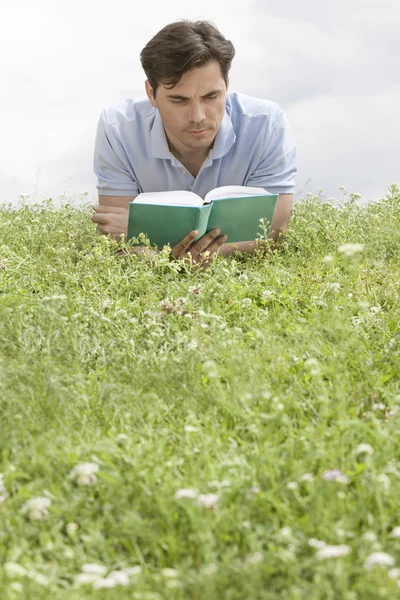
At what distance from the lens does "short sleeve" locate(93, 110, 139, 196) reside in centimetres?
594

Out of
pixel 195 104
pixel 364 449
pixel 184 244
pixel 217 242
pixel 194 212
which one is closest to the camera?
pixel 364 449

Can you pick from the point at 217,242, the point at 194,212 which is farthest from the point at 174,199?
the point at 217,242

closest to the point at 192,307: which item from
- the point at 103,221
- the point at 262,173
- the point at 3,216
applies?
the point at 103,221

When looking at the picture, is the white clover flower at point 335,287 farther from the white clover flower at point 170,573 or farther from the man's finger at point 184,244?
the white clover flower at point 170,573

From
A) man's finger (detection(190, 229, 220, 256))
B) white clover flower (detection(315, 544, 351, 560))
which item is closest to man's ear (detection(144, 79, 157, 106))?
man's finger (detection(190, 229, 220, 256))

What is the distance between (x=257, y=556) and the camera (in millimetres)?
2018

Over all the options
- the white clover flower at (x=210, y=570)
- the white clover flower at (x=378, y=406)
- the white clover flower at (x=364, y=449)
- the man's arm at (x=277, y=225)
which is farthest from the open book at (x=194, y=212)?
the white clover flower at (x=210, y=570)

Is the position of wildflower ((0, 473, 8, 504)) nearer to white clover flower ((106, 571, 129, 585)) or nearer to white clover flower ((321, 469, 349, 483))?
white clover flower ((106, 571, 129, 585))

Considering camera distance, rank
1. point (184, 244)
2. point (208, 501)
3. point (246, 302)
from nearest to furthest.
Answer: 1. point (208, 501)
2. point (246, 302)
3. point (184, 244)

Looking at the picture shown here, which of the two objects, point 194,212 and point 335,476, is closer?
point 335,476

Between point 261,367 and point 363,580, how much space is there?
1.41 meters

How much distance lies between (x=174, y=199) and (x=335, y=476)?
2983mm

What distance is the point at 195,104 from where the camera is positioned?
516 centimetres

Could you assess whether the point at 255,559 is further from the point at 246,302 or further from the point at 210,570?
the point at 246,302
